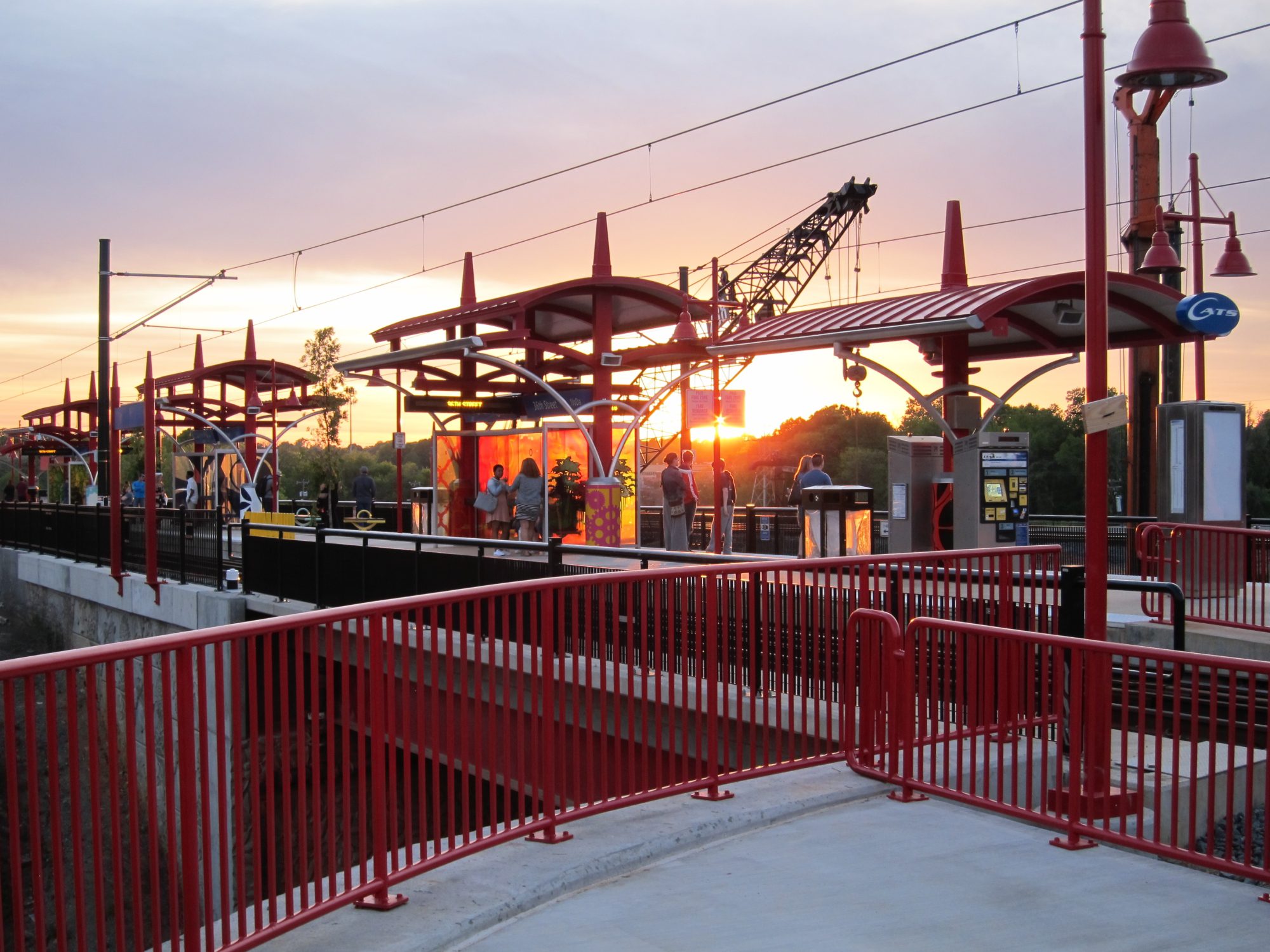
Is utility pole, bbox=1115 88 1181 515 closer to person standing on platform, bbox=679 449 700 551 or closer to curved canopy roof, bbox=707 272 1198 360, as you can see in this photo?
curved canopy roof, bbox=707 272 1198 360

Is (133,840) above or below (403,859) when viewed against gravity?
above

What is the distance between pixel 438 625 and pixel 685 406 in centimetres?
1985

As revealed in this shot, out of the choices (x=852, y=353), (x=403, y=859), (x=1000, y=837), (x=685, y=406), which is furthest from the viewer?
(x=685, y=406)

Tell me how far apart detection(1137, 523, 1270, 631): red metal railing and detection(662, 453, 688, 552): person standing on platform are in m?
7.50

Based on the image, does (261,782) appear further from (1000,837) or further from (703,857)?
(1000,837)

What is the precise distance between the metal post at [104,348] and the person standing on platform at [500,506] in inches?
400

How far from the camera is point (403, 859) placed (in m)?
4.90

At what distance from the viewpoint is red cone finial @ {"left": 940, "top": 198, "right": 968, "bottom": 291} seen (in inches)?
687

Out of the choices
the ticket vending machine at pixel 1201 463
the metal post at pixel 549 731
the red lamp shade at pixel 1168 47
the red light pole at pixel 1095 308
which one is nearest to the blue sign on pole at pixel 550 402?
the ticket vending machine at pixel 1201 463

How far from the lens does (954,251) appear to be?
57.5 ft

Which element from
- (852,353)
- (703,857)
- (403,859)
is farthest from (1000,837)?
(852,353)

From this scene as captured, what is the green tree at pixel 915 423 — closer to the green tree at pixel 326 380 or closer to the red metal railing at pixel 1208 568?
the green tree at pixel 326 380

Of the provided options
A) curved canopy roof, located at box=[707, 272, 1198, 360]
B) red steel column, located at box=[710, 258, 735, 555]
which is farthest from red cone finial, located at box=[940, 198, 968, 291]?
red steel column, located at box=[710, 258, 735, 555]

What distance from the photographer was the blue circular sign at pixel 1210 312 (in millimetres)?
13352
